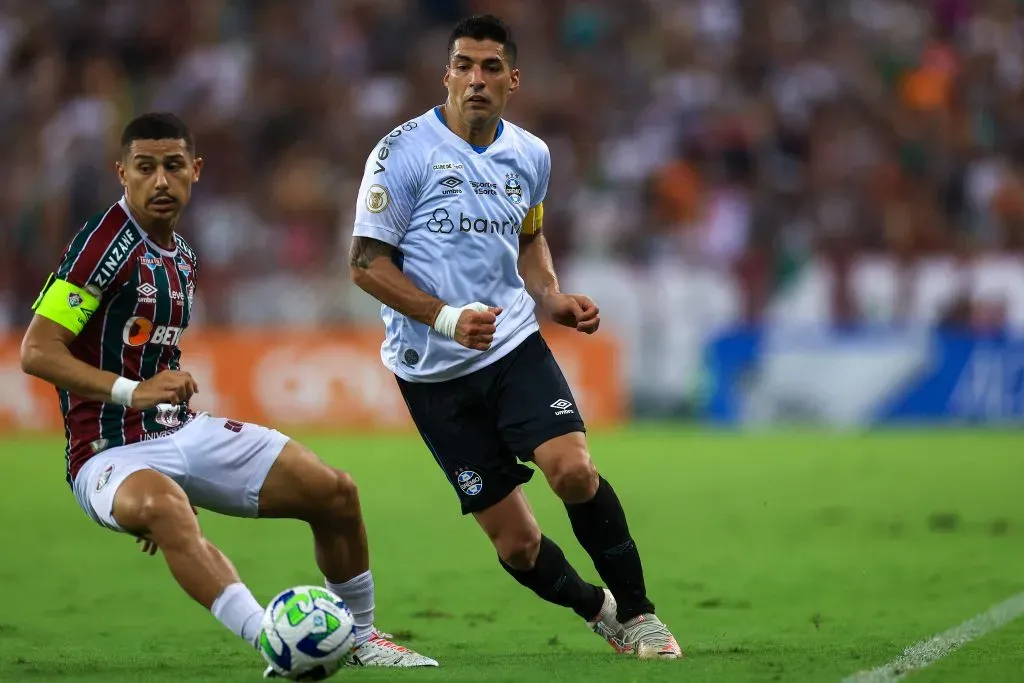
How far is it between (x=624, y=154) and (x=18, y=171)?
750 centimetres

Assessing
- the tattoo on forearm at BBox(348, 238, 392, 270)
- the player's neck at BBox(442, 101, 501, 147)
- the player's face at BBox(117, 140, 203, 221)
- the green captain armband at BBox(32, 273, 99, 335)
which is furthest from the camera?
the player's neck at BBox(442, 101, 501, 147)

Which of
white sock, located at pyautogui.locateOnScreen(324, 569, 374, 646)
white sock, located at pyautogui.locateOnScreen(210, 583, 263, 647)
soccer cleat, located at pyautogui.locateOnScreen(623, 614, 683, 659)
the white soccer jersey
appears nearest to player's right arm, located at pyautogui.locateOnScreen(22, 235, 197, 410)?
white sock, located at pyautogui.locateOnScreen(210, 583, 263, 647)

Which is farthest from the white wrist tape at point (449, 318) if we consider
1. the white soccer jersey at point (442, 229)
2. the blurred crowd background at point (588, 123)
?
the blurred crowd background at point (588, 123)

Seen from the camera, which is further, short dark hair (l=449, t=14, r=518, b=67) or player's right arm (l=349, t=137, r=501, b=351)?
short dark hair (l=449, t=14, r=518, b=67)

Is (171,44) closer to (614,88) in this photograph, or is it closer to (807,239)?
(614,88)

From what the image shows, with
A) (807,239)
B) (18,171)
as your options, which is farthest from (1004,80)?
(18,171)

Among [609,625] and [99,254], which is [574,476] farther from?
[99,254]

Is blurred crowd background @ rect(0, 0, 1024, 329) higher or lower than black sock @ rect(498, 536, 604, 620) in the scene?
higher

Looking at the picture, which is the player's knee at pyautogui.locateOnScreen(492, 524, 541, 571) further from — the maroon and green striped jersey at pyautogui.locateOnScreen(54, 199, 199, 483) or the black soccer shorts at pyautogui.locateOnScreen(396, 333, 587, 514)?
the maroon and green striped jersey at pyautogui.locateOnScreen(54, 199, 199, 483)

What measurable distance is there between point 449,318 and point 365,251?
21.2 inches

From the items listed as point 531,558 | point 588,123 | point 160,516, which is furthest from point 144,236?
point 588,123

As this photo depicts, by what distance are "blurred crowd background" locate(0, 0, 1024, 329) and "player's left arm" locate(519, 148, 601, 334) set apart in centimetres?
1144

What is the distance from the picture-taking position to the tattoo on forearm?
21.1 ft

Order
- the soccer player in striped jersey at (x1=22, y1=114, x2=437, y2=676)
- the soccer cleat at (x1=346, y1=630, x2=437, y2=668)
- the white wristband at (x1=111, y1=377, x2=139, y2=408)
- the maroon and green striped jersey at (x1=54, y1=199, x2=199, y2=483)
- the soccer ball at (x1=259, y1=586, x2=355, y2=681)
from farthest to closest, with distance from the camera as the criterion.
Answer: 1. the soccer cleat at (x1=346, y1=630, x2=437, y2=668)
2. the maroon and green striped jersey at (x1=54, y1=199, x2=199, y2=483)
3. the soccer player in striped jersey at (x1=22, y1=114, x2=437, y2=676)
4. the white wristband at (x1=111, y1=377, x2=139, y2=408)
5. the soccer ball at (x1=259, y1=586, x2=355, y2=681)
